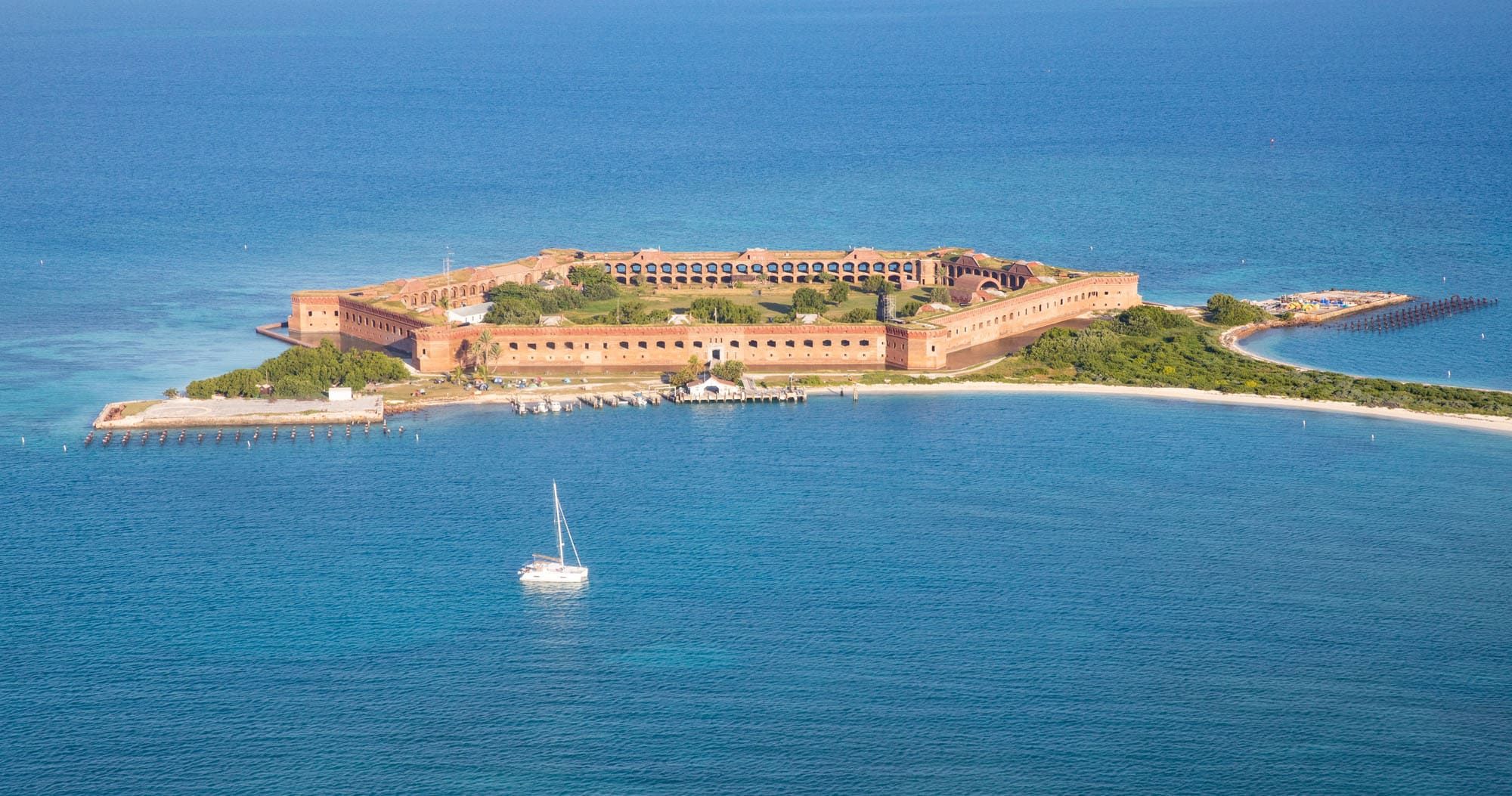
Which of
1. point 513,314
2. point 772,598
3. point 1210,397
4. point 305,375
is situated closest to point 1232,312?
point 1210,397

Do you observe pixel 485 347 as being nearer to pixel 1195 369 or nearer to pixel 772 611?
pixel 1195 369

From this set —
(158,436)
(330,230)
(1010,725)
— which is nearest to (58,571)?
(158,436)

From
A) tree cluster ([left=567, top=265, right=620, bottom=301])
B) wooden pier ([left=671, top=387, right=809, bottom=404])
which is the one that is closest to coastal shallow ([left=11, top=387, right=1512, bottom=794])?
wooden pier ([left=671, top=387, right=809, bottom=404])

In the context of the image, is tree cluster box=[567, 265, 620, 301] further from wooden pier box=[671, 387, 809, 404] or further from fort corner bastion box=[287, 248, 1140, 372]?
wooden pier box=[671, 387, 809, 404]

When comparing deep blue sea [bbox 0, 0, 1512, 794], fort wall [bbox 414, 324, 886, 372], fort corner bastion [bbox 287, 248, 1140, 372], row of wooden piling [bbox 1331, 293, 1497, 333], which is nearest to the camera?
deep blue sea [bbox 0, 0, 1512, 794]

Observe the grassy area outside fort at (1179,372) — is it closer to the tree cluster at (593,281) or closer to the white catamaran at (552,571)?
the tree cluster at (593,281)

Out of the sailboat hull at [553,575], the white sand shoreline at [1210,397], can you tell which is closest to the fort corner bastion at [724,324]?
the white sand shoreline at [1210,397]
